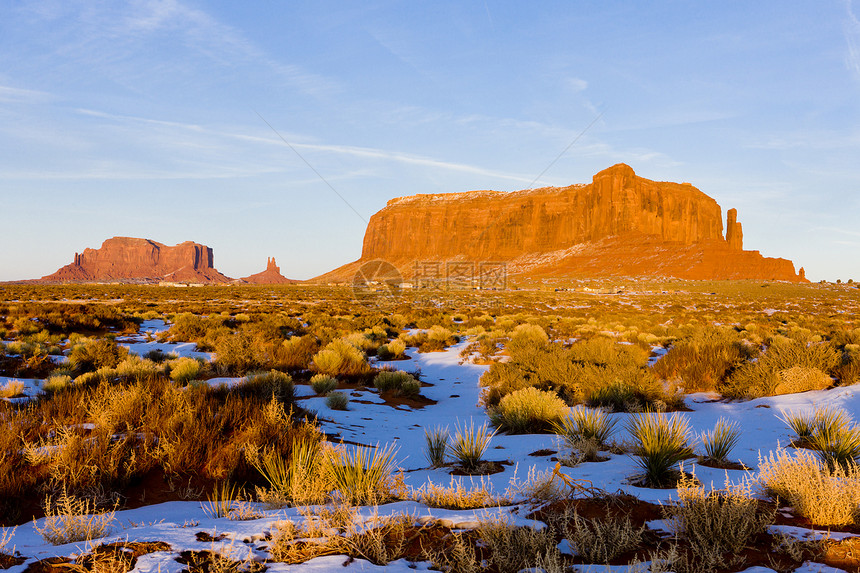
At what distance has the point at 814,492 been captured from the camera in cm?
339

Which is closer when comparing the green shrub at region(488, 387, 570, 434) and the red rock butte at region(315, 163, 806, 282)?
the green shrub at region(488, 387, 570, 434)

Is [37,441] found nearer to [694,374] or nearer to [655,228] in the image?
[694,374]

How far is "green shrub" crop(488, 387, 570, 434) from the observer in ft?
22.7

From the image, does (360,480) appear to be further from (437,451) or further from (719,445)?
(719,445)

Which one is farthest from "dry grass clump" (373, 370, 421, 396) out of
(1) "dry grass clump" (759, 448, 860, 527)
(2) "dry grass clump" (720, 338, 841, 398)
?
(1) "dry grass clump" (759, 448, 860, 527)

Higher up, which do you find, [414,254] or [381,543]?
[414,254]

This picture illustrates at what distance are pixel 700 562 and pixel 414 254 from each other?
155915mm

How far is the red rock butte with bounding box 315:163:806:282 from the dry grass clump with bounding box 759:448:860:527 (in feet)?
311

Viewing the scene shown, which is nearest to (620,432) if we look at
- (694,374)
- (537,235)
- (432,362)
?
(694,374)

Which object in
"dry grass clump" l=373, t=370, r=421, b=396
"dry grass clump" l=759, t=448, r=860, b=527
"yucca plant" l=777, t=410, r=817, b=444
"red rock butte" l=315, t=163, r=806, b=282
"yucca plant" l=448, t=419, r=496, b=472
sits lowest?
"dry grass clump" l=373, t=370, r=421, b=396

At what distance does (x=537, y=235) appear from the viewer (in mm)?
141375

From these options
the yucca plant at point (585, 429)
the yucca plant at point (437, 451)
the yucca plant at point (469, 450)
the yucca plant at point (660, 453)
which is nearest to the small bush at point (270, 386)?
the yucca plant at point (437, 451)

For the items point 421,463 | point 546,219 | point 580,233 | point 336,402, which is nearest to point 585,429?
point 421,463

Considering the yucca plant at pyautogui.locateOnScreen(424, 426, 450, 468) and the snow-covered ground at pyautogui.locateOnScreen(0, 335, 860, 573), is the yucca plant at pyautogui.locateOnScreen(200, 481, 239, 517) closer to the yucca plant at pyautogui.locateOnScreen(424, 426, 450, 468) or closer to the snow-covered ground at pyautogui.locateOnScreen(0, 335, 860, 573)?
the snow-covered ground at pyautogui.locateOnScreen(0, 335, 860, 573)
